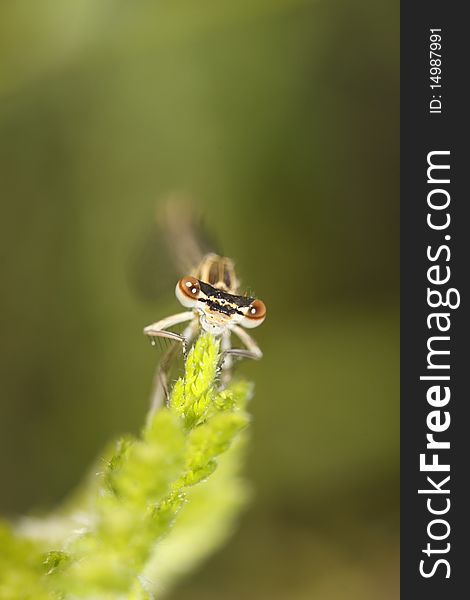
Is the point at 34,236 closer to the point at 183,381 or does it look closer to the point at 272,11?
the point at 272,11

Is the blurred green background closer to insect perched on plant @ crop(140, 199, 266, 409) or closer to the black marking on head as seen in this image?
insect perched on plant @ crop(140, 199, 266, 409)

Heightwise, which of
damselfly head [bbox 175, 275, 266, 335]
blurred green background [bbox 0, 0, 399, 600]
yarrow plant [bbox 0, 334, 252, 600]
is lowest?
yarrow plant [bbox 0, 334, 252, 600]

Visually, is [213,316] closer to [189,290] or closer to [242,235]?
[189,290]

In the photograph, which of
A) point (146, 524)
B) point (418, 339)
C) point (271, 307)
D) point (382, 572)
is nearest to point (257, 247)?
point (271, 307)

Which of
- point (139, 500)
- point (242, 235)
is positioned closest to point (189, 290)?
point (139, 500)

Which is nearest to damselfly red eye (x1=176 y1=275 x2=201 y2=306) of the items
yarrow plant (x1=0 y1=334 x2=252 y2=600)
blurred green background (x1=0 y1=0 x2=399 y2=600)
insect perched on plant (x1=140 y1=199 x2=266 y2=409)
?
insect perched on plant (x1=140 y1=199 x2=266 y2=409)

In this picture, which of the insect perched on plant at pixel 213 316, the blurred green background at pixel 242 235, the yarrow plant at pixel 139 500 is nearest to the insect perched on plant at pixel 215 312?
the insect perched on plant at pixel 213 316
